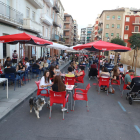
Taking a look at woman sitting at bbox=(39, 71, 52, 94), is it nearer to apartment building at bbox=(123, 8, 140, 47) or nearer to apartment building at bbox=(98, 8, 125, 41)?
apartment building at bbox=(123, 8, 140, 47)

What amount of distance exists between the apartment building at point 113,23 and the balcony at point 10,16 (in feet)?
129

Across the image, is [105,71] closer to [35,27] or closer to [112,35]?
[35,27]

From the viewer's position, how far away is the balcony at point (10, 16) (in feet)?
41.4

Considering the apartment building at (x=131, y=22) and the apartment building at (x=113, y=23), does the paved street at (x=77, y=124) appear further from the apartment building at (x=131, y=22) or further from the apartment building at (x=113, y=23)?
the apartment building at (x=113, y=23)

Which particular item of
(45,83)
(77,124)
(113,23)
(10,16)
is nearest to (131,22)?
(113,23)

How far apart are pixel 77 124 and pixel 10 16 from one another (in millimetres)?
13409

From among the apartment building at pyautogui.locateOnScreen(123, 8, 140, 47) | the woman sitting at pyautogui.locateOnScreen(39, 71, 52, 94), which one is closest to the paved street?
the woman sitting at pyautogui.locateOnScreen(39, 71, 52, 94)

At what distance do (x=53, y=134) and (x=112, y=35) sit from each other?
5043 centimetres

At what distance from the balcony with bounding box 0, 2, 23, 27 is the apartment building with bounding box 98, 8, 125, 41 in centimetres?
3925

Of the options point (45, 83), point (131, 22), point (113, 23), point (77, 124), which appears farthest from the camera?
point (113, 23)

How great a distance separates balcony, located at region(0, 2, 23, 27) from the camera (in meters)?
12.6

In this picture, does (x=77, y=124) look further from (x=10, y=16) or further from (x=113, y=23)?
(x=113, y=23)

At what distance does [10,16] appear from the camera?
14195 mm

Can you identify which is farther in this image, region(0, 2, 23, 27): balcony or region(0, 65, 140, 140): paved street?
region(0, 2, 23, 27): balcony
